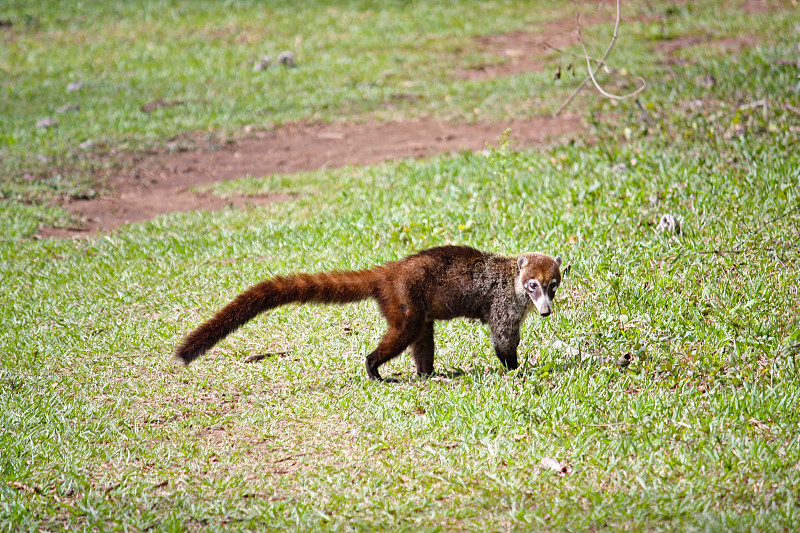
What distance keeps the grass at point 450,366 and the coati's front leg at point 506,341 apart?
102 mm

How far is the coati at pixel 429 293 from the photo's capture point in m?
4.27

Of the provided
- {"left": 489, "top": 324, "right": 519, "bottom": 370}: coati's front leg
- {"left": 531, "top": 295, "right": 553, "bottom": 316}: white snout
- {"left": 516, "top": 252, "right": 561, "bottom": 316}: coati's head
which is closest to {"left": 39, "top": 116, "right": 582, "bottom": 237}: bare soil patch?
{"left": 516, "top": 252, "right": 561, "bottom": 316}: coati's head

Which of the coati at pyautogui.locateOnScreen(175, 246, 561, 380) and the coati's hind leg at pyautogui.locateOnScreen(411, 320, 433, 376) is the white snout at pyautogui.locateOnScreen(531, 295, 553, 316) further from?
the coati's hind leg at pyautogui.locateOnScreen(411, 320, 433, 376)

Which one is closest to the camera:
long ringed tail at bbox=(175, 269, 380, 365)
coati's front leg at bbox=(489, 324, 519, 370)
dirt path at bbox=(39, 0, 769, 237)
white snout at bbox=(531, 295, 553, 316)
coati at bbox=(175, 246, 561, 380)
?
long ringed tail at bbox=(175, 269, 380, 365)

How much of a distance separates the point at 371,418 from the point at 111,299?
309 cm

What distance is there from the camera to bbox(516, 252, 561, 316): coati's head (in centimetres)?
432

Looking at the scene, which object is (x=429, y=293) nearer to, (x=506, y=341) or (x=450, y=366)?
(x=506, y=341)

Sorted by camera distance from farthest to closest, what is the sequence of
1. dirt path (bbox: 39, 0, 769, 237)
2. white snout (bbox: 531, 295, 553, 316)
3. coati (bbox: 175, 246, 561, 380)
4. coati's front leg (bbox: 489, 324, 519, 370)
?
dirt path (bbox: 39, 0, 769, 237), coati's front leg (bbox: 489, 324, 519, 370), coati (bbox: 175, 246, 561, 380), white snout (bbox: 531, 295, 553, 316)

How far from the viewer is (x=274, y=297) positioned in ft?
13.8

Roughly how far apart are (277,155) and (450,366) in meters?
6.61

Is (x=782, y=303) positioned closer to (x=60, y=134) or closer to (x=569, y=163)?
(x=569, y=163)

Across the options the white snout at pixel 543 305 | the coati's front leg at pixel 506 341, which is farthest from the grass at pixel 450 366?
the white snout at pixel 543 305

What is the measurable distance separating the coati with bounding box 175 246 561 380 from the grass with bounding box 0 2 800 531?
0.25 meters

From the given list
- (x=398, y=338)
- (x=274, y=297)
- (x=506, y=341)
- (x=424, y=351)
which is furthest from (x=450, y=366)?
(x=274, y=297)
